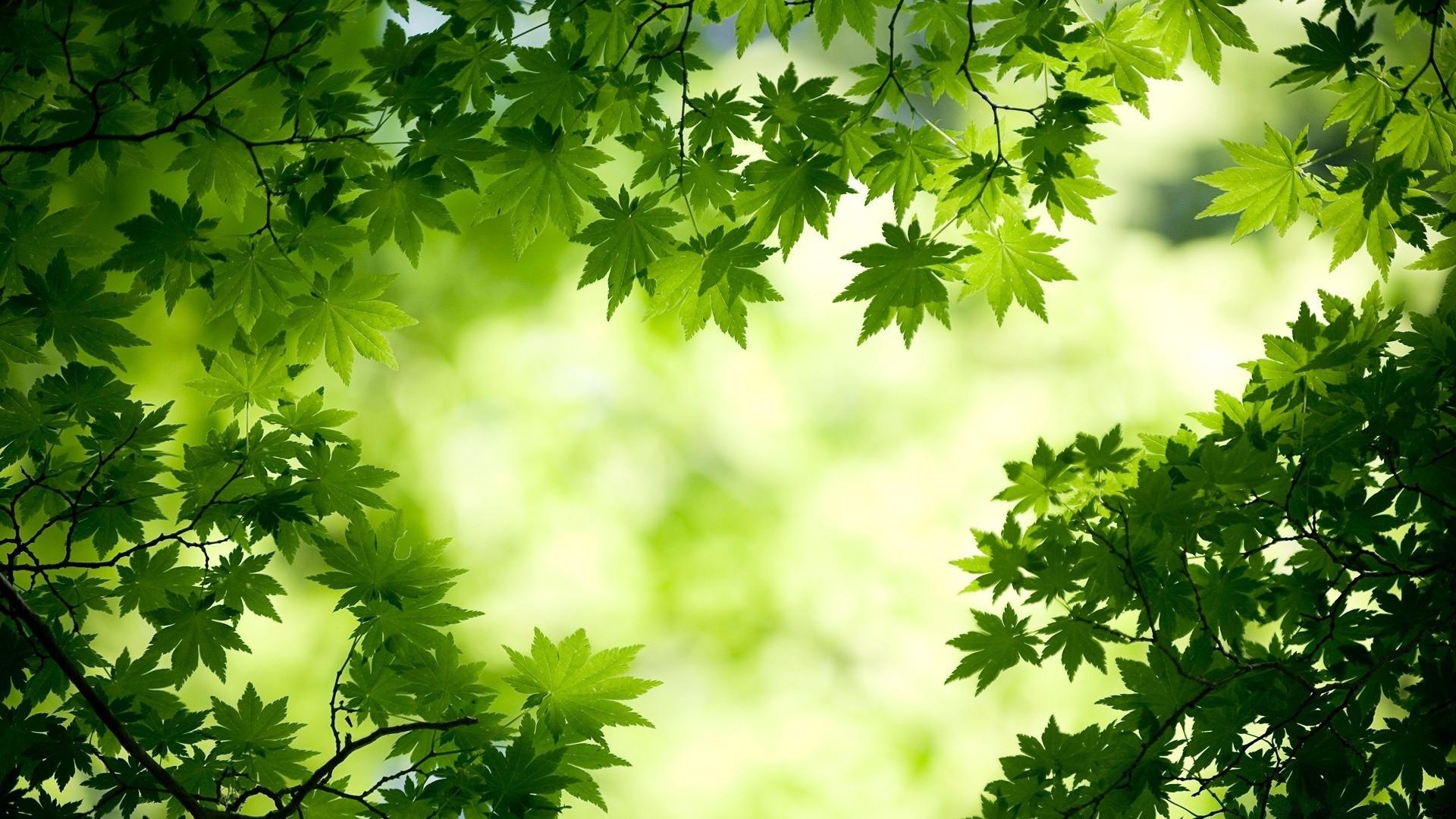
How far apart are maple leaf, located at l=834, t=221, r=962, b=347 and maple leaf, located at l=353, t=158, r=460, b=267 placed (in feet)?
2.68

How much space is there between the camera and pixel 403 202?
178cm

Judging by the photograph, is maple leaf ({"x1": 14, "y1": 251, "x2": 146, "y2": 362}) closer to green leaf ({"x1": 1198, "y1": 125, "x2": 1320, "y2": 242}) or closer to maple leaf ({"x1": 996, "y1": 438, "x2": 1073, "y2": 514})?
maple leaf ({"x1": 996, "y1": 438, "x2": 1073, "y2": 514})

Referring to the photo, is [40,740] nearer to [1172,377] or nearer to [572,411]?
[572,411]

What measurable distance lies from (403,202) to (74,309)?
0.73 meters

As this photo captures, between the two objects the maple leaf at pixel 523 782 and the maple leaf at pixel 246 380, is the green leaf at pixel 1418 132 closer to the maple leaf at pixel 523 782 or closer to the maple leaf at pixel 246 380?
the maple leaf at pixel 523 782

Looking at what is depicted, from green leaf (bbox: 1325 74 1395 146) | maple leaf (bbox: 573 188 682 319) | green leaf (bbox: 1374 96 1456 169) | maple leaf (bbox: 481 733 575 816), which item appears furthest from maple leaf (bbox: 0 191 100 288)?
green leaf (bbox: 1374 96 1456 169)

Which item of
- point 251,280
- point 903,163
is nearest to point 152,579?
point 251,280

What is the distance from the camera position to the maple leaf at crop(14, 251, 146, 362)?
1806 millimetres

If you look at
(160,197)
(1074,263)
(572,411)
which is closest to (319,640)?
(572,411)

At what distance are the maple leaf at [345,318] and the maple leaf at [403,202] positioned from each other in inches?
6.0

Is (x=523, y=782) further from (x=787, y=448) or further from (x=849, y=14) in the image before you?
(x=787, y=448)

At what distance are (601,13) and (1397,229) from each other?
1.87 metres

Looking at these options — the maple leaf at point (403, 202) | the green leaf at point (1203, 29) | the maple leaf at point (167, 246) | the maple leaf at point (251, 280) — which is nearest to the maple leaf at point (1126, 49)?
the green leaf at point (1203, 29)

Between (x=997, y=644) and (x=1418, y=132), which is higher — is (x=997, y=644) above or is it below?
below
